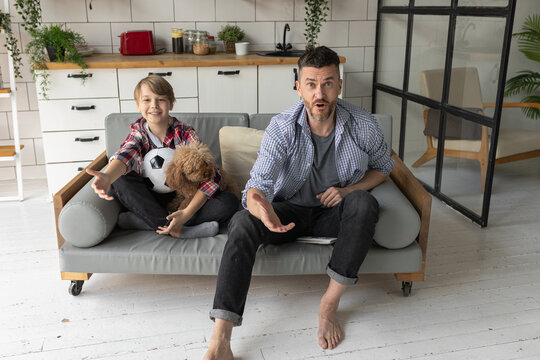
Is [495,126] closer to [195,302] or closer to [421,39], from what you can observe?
[421,39]

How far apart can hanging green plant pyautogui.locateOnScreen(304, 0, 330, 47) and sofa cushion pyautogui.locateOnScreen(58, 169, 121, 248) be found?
94.5 inches

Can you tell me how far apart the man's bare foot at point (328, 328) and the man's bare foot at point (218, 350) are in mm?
358

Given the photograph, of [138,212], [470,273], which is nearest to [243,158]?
[138,212]

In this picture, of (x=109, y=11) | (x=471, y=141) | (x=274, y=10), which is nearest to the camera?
(x=471, y=141)

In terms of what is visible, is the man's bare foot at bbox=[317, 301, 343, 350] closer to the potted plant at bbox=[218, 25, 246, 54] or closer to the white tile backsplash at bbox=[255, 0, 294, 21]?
the potted plant at bbox=[218, 25, 246, 54]

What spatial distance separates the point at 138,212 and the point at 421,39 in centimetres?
235

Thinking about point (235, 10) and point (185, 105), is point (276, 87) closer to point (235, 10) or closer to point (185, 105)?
point (185, 105)

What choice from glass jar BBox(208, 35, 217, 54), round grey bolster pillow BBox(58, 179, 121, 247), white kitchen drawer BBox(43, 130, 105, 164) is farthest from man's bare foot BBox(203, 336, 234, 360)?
glass jar BBox(208, 35, 217, 54)

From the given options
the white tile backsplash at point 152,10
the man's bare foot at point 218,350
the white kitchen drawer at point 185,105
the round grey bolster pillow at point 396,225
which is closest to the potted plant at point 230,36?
the white tile backsplash at point 152,10

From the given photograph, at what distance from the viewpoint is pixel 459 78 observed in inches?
123

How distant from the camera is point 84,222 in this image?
2.03m

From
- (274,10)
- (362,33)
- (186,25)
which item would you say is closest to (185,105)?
(186,25)

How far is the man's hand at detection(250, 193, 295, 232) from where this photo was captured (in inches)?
72.4

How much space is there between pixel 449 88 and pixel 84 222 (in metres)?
2.30
